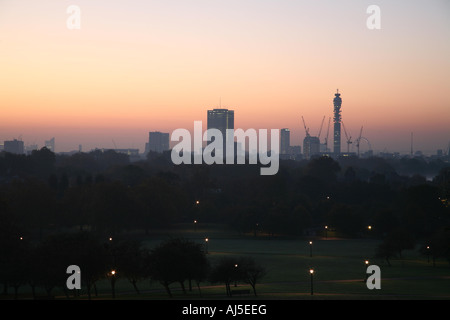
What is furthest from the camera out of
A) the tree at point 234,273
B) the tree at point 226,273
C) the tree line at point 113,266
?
the tree at point 226,273

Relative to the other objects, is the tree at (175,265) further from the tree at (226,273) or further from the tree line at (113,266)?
the tree at (226,273)

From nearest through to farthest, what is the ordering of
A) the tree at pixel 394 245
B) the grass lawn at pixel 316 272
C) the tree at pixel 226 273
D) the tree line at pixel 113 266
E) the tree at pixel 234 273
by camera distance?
the grass lawn at pixel 316 272
the tree line at pixel 113 266
the tree at pixel 234 273
the tree at pixel 226 273
the tree at pixel 394 245

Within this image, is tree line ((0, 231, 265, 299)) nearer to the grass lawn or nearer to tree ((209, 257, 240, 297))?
tree ((209, 257, 240, 297))

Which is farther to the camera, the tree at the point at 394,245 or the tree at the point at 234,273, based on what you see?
the tree at the point at 394,245

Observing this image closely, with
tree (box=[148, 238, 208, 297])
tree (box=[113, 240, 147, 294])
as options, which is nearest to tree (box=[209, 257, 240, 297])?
tree (box=[148, 238, 208, 297])

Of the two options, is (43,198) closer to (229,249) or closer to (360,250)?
(229,249)

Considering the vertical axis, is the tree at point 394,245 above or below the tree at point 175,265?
below

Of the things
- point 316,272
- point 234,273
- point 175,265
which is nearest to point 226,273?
point 234,273

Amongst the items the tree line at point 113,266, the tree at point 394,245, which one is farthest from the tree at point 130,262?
the tree at point 394,245

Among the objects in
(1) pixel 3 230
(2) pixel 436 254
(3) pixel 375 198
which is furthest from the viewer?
(3) pixel 375 198
